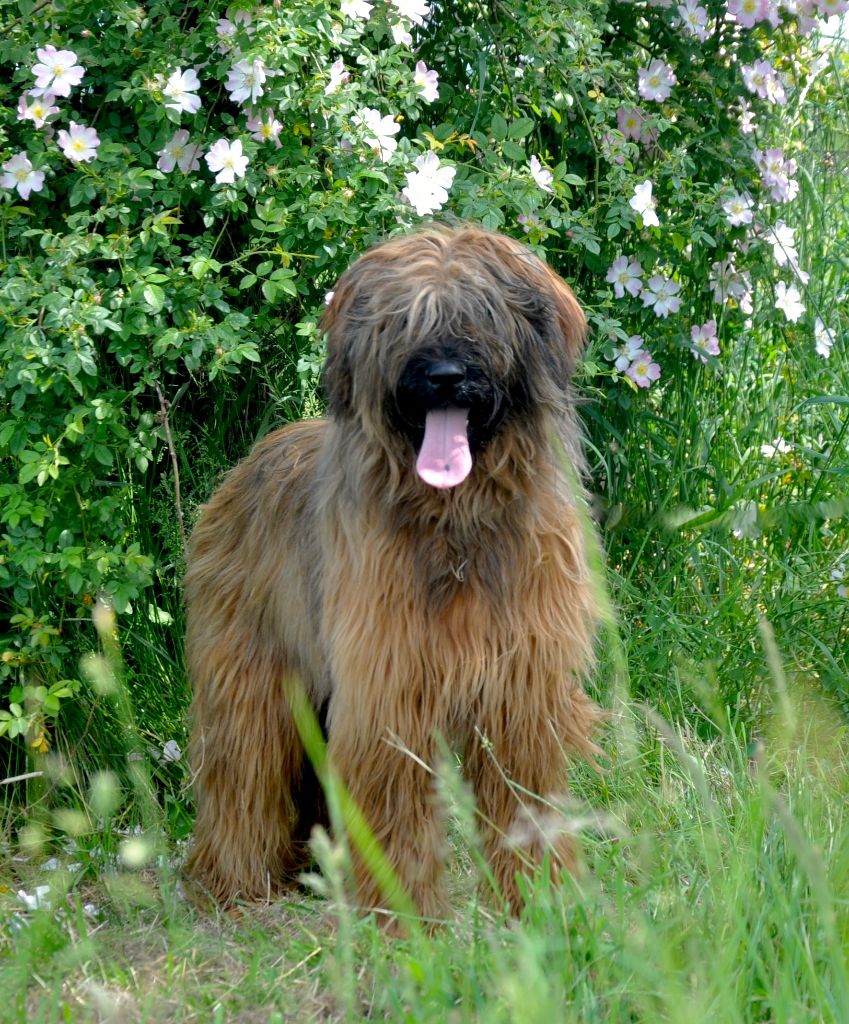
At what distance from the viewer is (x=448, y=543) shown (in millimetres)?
3047

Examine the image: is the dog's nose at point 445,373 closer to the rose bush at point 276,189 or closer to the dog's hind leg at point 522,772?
the dog's hind leg at point 522,772

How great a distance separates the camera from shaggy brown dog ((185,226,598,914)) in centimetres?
294

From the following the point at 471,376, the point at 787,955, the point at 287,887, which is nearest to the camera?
the point at 787,955

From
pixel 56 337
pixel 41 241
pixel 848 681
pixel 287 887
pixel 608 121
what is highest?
pixel 608 121

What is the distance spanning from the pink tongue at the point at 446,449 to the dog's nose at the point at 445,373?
0.07 meters

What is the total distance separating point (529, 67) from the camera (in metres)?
4.29

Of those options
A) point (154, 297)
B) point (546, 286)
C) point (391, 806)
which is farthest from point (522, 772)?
point (154, 297)

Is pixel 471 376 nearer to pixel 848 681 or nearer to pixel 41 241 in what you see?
pixel 41 241

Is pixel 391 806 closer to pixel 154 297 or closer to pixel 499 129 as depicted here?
pixel 154 297

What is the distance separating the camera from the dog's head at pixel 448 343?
2.89 metres

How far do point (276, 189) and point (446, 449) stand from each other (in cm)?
143

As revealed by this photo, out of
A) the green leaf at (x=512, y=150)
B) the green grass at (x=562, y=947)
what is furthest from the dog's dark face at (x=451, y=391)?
the green leaf at (x=512, y=150)

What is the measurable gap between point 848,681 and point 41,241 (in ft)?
8.61

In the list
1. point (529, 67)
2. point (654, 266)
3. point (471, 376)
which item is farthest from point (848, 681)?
point (529, 67)
